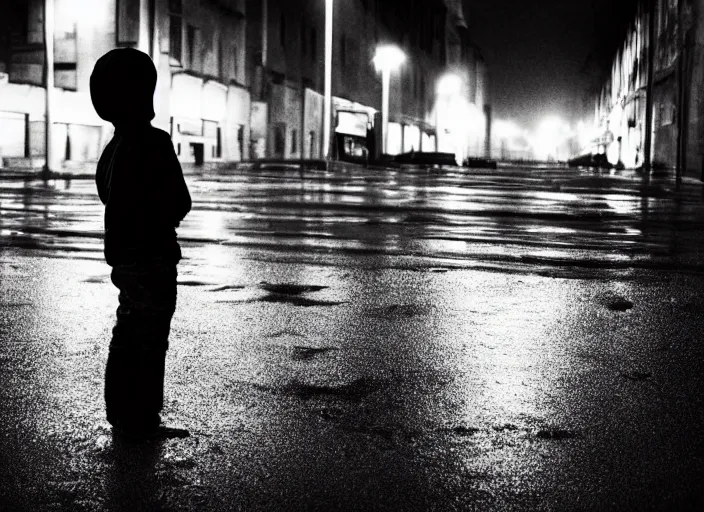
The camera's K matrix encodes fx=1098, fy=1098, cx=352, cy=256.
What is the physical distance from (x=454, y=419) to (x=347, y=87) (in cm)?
6211

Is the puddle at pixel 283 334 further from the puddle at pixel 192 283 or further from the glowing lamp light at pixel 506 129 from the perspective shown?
the glowing lamp light at pixel 506 129

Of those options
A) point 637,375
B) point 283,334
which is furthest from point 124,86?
point 637,375

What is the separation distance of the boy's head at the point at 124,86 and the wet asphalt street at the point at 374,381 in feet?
3.44

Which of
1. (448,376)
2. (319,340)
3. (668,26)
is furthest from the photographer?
(668,26)

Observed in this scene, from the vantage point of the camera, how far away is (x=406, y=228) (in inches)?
507

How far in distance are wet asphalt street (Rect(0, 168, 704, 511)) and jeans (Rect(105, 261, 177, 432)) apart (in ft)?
0.40

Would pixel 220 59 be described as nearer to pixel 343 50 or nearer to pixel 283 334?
pixel 343 50

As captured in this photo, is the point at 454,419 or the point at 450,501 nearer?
the point at 450,501

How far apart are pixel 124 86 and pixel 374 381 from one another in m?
1.67

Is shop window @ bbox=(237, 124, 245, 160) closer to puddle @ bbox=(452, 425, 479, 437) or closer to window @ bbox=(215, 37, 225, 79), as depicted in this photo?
window @ bbox=(215, 37, 225, 79)

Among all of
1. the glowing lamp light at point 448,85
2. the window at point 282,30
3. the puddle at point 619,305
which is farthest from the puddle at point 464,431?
the glowing lamp light at point 448,85

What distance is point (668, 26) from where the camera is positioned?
4381cm

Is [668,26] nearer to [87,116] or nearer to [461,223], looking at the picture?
[87,116]

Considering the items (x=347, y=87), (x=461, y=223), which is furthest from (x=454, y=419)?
(x=347, y=87)
